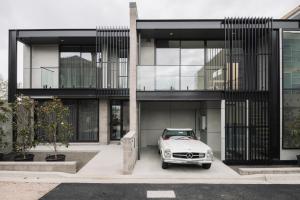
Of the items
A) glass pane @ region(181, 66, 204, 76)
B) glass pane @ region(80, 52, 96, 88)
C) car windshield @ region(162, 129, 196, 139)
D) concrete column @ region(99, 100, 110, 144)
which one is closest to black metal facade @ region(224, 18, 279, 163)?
glass pane @ region(181, 66, 204, 76)

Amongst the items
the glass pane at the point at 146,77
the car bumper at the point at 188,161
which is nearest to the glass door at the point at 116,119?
the glass pane at the point at 146,77

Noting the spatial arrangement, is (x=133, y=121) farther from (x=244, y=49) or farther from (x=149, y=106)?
(x=244, y=49)

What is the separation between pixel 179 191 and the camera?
756 centimetres

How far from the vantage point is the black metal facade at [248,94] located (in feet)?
38.0

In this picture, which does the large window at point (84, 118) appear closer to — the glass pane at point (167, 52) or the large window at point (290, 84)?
the glass pane at point (167, 52)

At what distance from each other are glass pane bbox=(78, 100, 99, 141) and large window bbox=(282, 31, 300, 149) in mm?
10973

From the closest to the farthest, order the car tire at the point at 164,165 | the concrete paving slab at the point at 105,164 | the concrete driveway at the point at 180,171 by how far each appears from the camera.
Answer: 1. the concrete driveway at the point at 180,171
2. the concrete paving slab at the point at 105,164
3. the car tire at the point at 164,165

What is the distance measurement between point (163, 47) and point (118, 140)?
6.74 m

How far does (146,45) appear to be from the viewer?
48.1ft

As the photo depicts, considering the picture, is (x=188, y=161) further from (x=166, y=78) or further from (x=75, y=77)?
(x=75, y=77)

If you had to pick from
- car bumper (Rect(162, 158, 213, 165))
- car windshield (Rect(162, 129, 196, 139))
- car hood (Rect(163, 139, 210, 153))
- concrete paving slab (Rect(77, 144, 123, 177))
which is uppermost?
car windshield (Rect(162, 129, 196, 139))

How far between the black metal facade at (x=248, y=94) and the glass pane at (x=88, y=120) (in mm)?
8493

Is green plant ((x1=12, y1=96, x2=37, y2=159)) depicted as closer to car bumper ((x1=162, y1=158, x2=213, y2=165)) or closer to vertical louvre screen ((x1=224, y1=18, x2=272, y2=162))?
car bumper ((x1=162, y1=158, x2=213, y2=165))

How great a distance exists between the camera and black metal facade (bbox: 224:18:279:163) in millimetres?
11586
